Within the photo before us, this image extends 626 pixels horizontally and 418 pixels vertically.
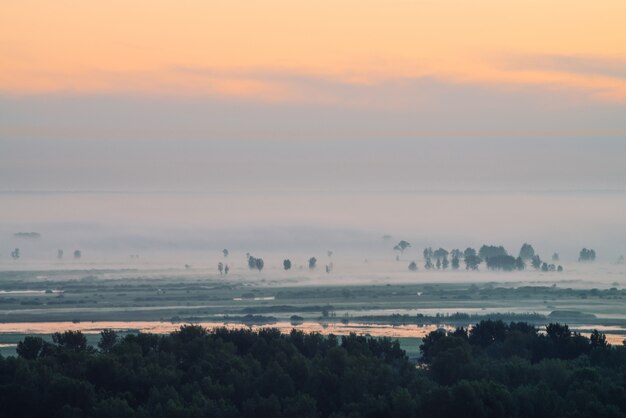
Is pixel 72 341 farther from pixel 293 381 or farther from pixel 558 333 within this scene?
pixel 558 333

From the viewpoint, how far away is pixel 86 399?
52500mm

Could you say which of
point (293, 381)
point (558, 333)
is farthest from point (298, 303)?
point (293, 381)

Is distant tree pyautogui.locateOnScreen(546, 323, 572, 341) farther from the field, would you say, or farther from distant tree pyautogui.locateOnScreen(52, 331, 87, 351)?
distant tree pyautogui.locateOnScreen(52, 331, 87, 351)

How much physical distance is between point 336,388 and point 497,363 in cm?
975

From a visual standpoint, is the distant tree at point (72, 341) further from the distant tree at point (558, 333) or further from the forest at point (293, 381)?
the distant tree at point (558, 333)

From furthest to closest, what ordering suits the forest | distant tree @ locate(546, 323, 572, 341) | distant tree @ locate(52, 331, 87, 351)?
distant tree @ locate(546, 323, 572, 341) < distant tree @ locate(52, 331, 87, 351) < the forest

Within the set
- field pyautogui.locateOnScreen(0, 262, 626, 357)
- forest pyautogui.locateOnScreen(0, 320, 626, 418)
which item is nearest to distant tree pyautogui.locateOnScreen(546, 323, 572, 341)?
forest pyautogui.locateOnScreen(0, 320, 626, 418)

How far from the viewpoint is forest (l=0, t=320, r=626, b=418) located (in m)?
50.3

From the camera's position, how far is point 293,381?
5569 cm

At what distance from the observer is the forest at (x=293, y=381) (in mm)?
50344

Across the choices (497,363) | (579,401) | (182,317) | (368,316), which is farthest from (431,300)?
(579,401)

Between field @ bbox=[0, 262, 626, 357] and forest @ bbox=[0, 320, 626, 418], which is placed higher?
field @ bbox=[0, 262, 626, 357]

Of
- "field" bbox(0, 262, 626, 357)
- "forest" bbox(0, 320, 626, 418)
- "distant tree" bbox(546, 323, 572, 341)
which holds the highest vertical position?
"field" bbox(0, 262, 626, 357)

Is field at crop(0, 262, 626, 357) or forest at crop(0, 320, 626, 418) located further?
field at crop(0, 262, 626, 357)
